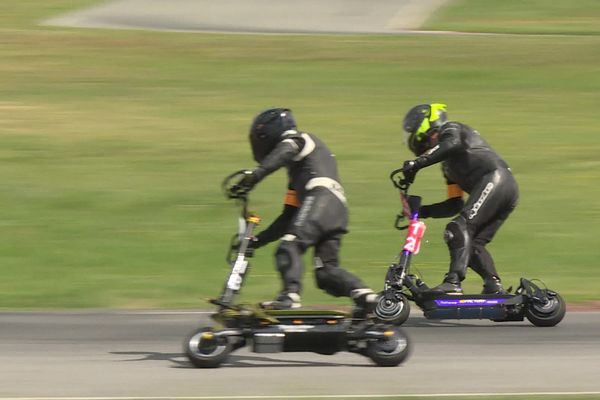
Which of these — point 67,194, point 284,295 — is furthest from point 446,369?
point 67,194

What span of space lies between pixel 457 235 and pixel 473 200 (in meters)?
0.37

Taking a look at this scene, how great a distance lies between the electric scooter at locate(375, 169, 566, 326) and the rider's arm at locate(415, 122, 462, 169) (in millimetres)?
226

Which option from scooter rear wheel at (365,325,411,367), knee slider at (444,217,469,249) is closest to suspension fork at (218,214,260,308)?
scooter rear wheel at (365,325,411,367)

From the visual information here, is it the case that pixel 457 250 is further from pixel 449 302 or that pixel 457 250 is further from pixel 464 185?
pixel 464 185

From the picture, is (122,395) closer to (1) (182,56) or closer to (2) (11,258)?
(2) (11,258)

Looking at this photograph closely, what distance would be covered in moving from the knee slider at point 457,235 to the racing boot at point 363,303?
188 cm

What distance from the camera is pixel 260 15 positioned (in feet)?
130

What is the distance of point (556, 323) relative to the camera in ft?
37.0

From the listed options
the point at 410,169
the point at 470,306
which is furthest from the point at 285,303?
the point at 470,306

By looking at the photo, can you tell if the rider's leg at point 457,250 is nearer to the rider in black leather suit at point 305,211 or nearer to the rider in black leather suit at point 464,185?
the rider in black leather suit at point 464,185

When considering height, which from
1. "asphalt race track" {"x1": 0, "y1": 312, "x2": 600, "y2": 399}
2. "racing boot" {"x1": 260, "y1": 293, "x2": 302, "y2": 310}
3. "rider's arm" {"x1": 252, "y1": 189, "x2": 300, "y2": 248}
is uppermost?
"rider's arm" {"x1": 252, "y1": 189, "x2": 300, "y2": 248}

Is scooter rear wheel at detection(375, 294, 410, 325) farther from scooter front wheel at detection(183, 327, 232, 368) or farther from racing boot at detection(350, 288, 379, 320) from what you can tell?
scooter front wheel at detection(183, 327, 232, 368)

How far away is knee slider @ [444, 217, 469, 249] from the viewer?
11297 millimetres

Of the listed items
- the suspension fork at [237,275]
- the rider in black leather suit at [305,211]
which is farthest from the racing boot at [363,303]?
the suspension fork at [237,275]
